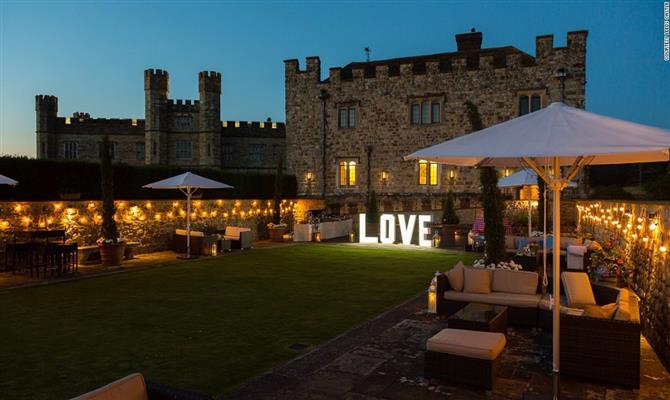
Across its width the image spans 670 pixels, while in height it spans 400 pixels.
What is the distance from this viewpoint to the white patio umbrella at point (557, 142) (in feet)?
12.8

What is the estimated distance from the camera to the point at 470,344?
16.0ft

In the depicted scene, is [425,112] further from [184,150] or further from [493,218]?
[184,150]

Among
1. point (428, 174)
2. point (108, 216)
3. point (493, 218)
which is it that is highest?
point (428, 174)

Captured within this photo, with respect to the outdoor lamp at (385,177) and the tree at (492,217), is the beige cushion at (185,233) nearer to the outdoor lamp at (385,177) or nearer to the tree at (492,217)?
the tree at (492,217)

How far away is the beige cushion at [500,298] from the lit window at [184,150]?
120 ft

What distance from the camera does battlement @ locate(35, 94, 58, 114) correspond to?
135 feet

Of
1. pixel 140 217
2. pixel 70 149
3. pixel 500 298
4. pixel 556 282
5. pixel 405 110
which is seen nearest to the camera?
pixel 556 282

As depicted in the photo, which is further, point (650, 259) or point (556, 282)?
point (650, 259)

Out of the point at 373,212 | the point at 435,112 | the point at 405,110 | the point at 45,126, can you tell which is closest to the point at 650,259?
the point at 373,212

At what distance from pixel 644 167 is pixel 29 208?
46966 mm

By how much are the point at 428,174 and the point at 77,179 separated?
18.0 metres

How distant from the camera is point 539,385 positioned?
16.1 feet

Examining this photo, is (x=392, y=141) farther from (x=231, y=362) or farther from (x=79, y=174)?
(x=231, y=362)

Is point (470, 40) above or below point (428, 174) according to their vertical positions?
above
